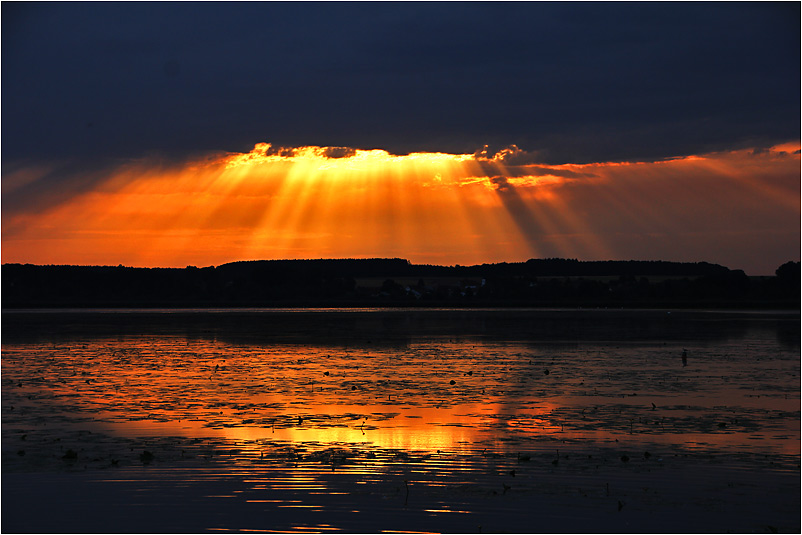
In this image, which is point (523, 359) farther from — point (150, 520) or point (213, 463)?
point (150, 520)

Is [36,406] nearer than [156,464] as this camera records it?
No

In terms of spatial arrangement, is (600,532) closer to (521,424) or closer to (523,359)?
(521,424)

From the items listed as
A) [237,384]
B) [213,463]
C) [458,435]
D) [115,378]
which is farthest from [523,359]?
[213,463]

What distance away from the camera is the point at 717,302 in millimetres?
199500

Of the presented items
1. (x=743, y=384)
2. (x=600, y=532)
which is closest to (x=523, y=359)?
(x=743, y=384)

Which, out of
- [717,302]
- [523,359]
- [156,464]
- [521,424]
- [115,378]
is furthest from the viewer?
[717,302]

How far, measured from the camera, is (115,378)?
124ft

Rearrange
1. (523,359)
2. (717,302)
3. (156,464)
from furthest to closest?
(717,302)
(523,359)
(156,464)

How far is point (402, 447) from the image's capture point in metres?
21.9

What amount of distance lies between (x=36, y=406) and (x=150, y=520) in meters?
14.7

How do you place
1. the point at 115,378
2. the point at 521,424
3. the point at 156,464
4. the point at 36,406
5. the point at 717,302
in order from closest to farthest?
the point at 156,464, the point at 521,424, the point at 36,406, the point at 115,378, the point at 717,302

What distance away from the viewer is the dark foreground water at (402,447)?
1611 cm

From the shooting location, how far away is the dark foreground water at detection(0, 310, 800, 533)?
52.9 feet

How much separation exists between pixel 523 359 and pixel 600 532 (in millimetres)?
32208
